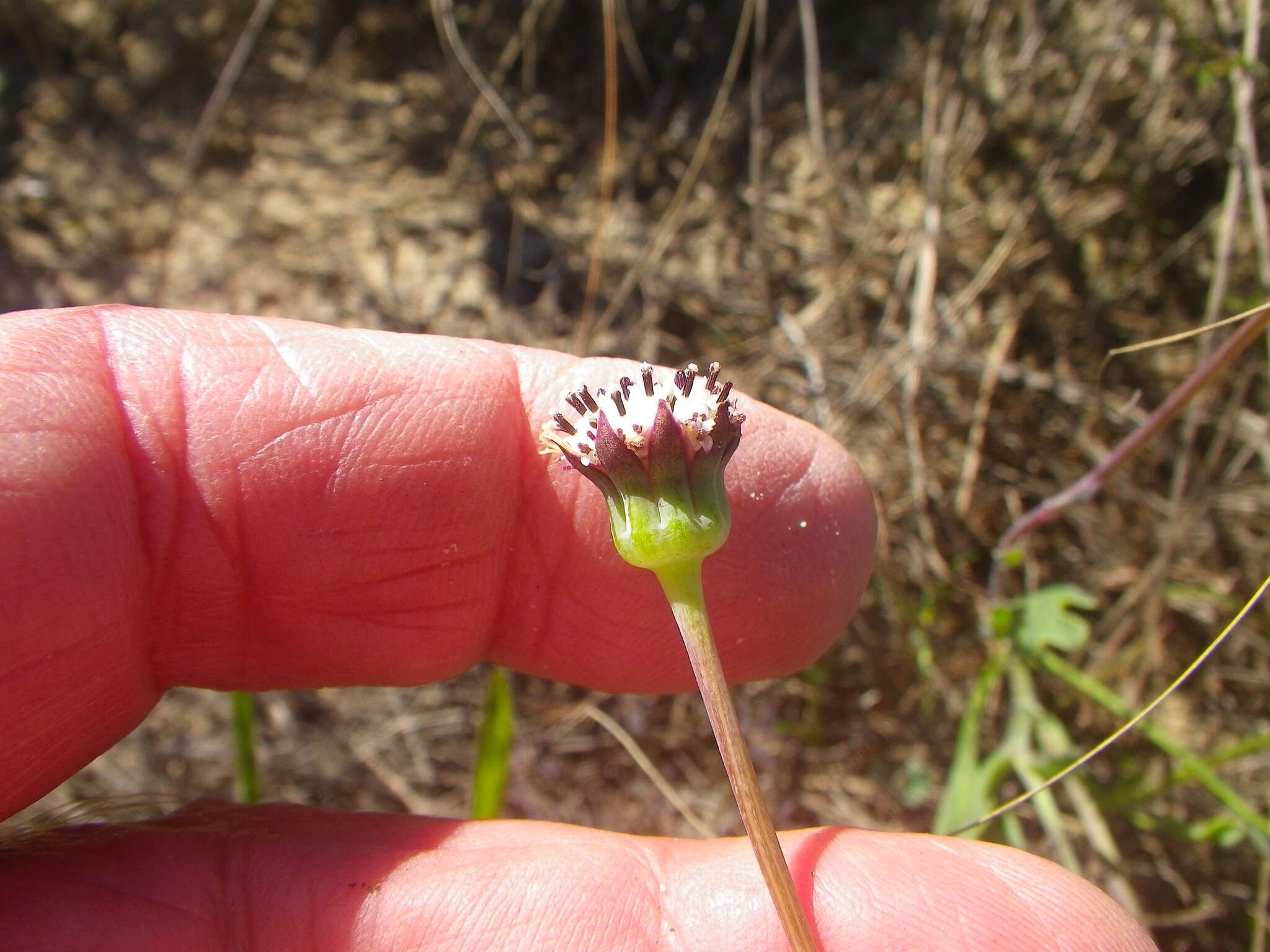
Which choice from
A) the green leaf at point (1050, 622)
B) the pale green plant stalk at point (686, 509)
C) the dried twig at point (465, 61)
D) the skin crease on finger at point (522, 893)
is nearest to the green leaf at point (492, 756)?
the skin crease on finger at point (522, 893)

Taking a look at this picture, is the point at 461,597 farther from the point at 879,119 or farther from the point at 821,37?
the point at 821,37

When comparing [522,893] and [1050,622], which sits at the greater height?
[1050,622]

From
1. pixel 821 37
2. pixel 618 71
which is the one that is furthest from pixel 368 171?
pixel 821 37

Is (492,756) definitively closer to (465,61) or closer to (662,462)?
(662,462)

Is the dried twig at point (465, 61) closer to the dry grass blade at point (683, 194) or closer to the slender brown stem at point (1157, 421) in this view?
the dry grass blade at point (683, 194)

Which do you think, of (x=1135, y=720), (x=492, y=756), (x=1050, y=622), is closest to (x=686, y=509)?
(x=1135, y=720)

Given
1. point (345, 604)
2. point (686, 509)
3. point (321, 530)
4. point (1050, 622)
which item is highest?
point (686, 509)
